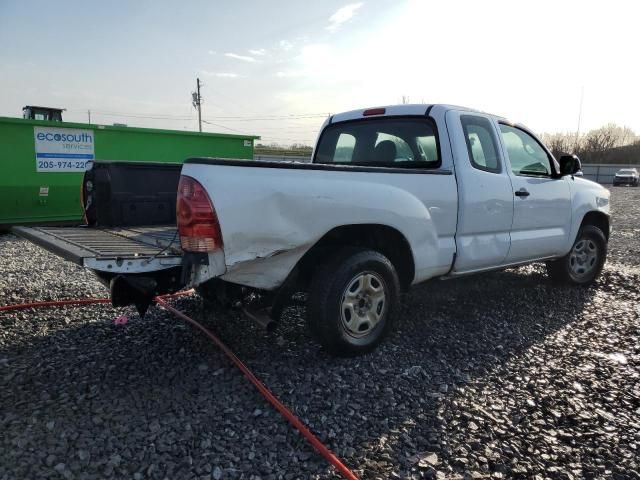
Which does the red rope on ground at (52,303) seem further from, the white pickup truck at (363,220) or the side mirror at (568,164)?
the side mirror at (568,164)

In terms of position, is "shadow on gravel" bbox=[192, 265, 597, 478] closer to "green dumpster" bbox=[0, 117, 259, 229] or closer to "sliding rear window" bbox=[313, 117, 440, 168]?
"sliding rear window" bbox=[313, 117, 440, 168]

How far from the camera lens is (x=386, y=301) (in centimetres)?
362

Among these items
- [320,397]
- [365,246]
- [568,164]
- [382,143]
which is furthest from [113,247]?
[568,164]

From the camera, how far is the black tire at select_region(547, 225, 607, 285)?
18.4 ft

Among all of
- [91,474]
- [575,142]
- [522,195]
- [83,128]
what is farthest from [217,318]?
[575,142]

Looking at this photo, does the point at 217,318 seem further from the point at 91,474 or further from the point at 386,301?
the point at 91,474

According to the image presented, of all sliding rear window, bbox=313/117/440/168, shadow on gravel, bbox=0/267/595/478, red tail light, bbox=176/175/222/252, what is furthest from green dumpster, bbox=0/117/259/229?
red tail light, bbox=176/175/222/252

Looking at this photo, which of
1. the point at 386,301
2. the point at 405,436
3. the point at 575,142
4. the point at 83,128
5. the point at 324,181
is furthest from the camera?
the point at 575,142

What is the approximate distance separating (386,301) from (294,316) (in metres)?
1.14

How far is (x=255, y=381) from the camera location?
3.06 meters

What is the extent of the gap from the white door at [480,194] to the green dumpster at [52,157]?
21.3 feet

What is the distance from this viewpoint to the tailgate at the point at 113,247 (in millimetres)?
2602

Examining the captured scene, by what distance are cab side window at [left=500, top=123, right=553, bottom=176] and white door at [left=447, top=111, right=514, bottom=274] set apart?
0.25m

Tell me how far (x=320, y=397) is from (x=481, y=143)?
9.21 feet
